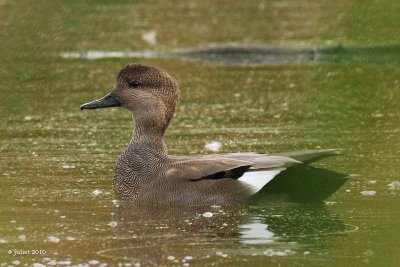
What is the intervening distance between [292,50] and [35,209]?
698 centimetres

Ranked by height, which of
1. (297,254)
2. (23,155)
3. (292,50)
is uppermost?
(292,50)

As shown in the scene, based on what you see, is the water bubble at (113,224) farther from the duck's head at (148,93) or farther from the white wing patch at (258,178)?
the duck's head at (148,93)

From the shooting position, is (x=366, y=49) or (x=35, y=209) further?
(x=366, y=49)

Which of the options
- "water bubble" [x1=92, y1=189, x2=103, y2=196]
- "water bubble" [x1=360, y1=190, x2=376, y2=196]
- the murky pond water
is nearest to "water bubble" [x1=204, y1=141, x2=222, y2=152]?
the murky pond water

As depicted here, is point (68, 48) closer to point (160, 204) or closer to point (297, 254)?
point (160, 204)

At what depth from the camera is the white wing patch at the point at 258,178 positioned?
8.40 metres

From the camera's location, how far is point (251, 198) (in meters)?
8.48

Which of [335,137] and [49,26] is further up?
[49,26]

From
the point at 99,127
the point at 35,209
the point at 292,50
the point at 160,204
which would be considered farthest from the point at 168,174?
the point at 292,50

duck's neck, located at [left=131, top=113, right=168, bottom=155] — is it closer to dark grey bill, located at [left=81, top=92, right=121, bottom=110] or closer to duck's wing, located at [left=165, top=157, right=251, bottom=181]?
dark grey bill, located at [left=81, top=92, right=121, bottom=110]

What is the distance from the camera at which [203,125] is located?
11133 mm

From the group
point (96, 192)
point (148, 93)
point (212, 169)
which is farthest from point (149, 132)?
point (212, 169)

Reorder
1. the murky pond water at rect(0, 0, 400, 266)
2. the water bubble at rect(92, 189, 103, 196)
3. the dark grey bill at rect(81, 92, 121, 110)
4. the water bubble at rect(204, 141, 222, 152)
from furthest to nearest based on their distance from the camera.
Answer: the water bubble at rect(204, 141, 222, 152) → the dark grey bill at rect(81, 92, 121, 110) → the water bubble at rect(92, 189, 103, 196) → the murky pond water at rect(0, 0, 400, 266)

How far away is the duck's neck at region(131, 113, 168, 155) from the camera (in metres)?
9.09
